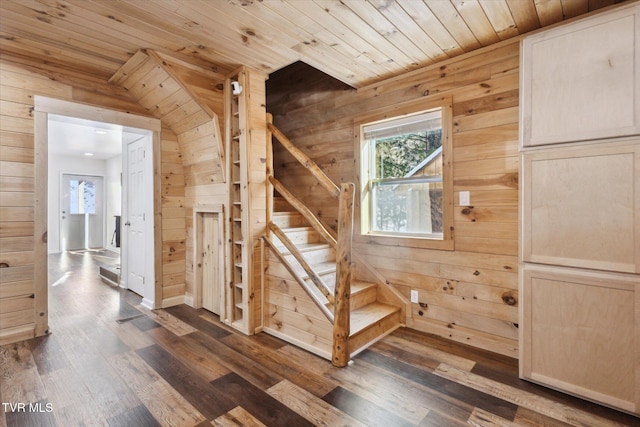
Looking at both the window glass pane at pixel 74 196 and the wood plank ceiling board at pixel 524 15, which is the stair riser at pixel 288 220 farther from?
the window glass pane at pixel 74 196

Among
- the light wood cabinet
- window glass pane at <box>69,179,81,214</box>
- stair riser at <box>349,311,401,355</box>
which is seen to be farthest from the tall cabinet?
window glass pane at <box>69,179,81,214</box>

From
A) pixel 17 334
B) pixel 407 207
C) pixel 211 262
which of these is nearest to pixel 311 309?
pixel 407 207

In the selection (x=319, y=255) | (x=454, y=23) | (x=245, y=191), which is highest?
(x=454, y=23)

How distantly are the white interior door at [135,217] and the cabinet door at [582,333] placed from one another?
3949mm

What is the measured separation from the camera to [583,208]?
5.80 feet

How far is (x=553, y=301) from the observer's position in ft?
6.11

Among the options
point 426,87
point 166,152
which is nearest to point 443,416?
point 426,87

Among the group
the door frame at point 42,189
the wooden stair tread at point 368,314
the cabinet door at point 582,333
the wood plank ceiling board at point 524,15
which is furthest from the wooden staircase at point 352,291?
the wood plank ceiling board at point 524,15

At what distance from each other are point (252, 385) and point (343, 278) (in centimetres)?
Answer: 91

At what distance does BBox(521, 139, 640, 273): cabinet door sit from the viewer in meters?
1.64

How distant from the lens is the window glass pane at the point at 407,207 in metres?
2.86

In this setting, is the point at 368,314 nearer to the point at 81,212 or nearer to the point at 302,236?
the point at 302,236

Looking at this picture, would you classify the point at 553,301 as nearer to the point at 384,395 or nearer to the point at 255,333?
the point at 384,395

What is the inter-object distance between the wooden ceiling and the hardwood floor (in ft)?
7.87
